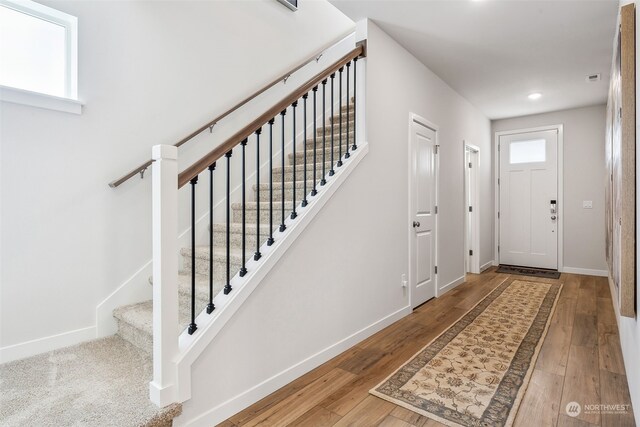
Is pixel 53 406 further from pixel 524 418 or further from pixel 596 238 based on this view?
pixel 596 238

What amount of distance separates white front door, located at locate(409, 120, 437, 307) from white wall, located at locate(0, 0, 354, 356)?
2008mm

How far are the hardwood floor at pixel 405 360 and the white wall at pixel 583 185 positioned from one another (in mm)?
2248

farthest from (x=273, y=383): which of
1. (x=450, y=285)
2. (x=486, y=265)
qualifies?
(x=486, y=265)

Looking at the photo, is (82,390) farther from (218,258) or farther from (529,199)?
(529,199)

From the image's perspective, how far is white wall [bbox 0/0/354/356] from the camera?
2.04 metres

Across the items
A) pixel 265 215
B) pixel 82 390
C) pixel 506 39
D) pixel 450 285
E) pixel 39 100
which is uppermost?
pixel 506 39

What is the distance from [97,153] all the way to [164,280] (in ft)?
4.14

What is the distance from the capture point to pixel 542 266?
5.84 metres

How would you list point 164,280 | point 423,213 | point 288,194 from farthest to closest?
point 423,213
point 288,194
point 164,280

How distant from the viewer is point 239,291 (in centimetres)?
190

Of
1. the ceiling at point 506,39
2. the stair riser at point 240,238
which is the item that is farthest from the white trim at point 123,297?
the ceiling at point 506,39

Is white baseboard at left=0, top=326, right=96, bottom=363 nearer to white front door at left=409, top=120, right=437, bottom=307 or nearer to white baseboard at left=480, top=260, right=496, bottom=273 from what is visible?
white front door at left=409, top=120, right=437, bottom=307

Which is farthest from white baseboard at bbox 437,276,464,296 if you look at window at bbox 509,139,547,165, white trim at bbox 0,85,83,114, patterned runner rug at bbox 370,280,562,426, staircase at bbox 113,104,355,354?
white trim at bbox 0,85,83,114

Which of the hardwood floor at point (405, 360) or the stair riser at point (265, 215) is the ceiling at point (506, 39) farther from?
the hardwood floor at point (405, 360)
